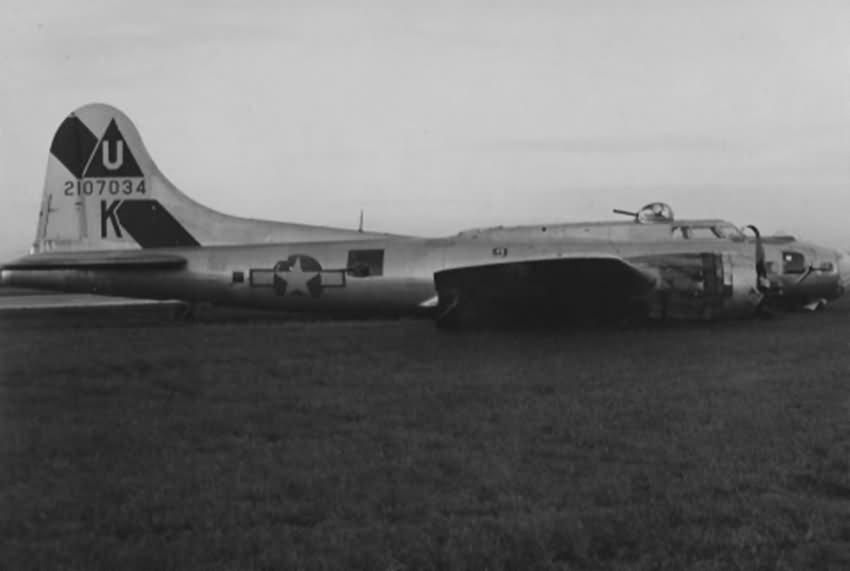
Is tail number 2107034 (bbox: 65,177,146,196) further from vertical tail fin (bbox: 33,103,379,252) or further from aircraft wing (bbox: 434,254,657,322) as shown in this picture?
aircraft wing (bbox: 434,254,657,322)

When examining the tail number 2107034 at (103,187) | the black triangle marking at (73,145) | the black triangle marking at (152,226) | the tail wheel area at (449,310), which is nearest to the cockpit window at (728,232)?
the tail wheel area at (449,310)

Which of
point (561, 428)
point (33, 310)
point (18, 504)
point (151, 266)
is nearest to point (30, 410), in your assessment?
point (18, 504)

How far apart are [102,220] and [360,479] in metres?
12.9

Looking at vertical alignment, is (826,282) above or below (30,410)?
above

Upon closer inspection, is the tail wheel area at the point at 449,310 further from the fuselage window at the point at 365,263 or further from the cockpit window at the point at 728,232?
the cockpit window at the point at 728,232

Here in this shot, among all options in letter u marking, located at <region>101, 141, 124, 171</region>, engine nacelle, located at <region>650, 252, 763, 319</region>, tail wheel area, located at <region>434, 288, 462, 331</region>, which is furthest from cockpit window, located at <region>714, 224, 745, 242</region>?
letter u marking, located at <region>101, 141, 124, 171</region>

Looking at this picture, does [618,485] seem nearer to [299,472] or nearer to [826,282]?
[299,472]

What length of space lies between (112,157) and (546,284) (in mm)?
9099

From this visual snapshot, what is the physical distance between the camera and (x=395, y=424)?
724cm

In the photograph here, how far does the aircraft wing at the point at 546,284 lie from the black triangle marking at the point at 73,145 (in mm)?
7948

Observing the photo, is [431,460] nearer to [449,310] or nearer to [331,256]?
[449,310]

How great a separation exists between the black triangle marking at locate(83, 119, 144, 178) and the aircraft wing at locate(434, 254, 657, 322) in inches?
287

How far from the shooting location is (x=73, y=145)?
16.9m

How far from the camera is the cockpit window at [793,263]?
16.0 meters
